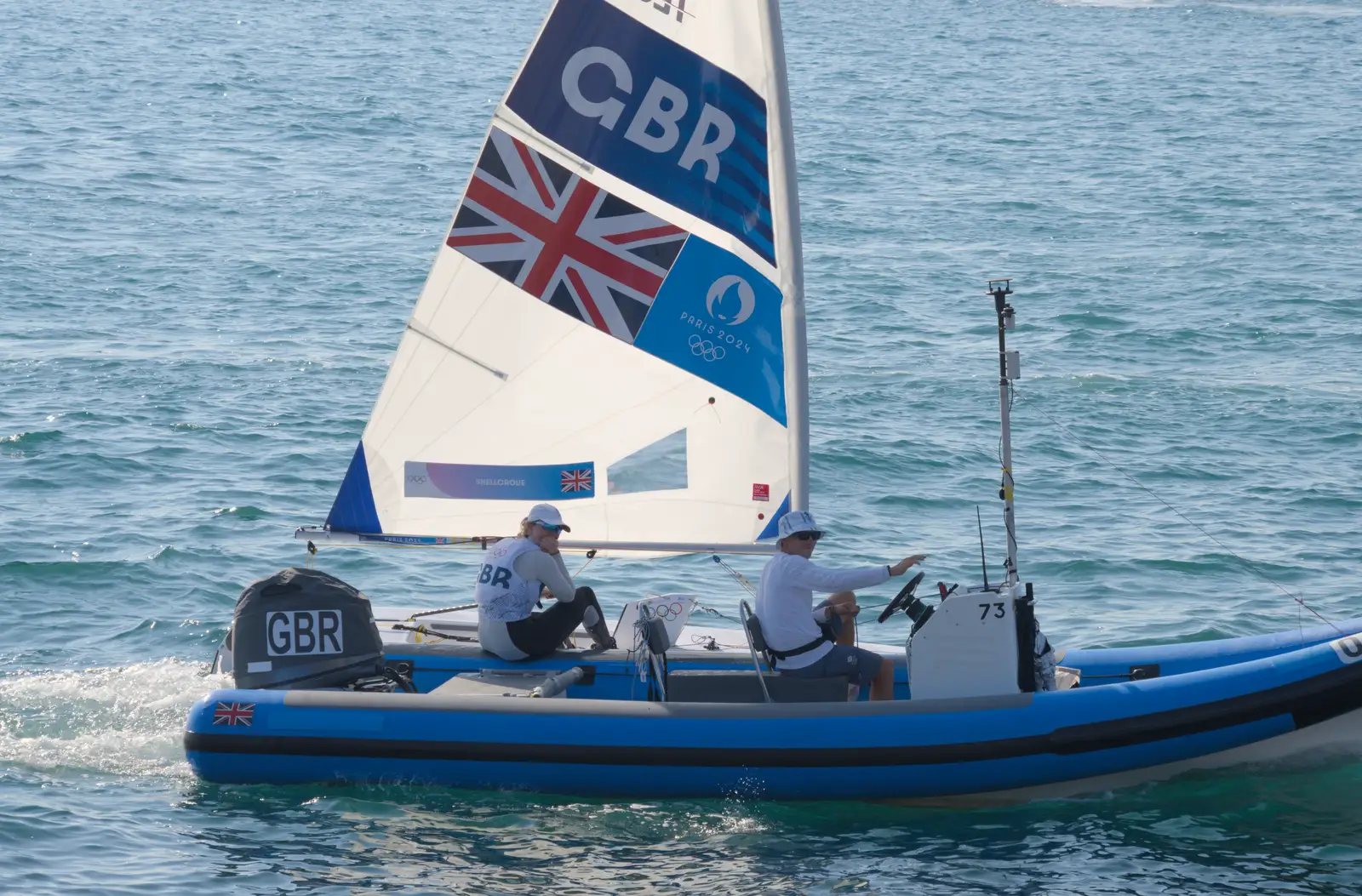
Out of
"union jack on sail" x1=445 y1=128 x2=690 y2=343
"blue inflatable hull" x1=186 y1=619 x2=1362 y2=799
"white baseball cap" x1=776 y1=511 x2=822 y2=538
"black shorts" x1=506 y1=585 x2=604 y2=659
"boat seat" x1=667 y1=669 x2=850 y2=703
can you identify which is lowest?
"blue inflatable hull" x1=186 y1=619 x2=1362 y2=799

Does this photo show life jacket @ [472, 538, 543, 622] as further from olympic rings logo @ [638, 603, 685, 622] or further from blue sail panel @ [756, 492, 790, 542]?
blue sail panel @ [756, 492, 790, 542]

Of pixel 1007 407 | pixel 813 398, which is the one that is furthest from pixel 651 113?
pixel 813 398

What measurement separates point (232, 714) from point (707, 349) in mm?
3479

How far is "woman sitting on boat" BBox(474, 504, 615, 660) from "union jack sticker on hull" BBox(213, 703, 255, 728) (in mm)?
1503

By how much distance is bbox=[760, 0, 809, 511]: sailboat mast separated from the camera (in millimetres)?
10242

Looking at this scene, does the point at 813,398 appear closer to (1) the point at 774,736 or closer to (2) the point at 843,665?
(2) the point at 843,665

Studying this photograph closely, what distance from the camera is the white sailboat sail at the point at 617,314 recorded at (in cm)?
1034

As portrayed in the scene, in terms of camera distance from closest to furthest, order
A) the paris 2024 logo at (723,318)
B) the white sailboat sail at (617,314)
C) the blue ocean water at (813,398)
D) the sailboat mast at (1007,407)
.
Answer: the blue ocean water at (813,398)
the sailboat mast at (1007,407)
the white sailboat sail at (617,314)
the paris 2024 logo at (723,318)

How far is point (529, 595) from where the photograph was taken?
34.1ft

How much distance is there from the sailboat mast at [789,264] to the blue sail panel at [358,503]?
2624 mm

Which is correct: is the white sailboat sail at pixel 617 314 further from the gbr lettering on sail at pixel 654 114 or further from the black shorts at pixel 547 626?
the black shorts at pixel 547 626

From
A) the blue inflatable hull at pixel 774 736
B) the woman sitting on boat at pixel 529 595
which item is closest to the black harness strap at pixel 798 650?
the blue inflatable hull at pixel 774 736

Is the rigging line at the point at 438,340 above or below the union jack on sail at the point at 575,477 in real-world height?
above

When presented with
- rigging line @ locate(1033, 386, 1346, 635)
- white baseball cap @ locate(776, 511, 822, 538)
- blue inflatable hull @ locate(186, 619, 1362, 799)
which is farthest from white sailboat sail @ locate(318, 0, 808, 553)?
rigging line @ locate(1033, 386, 1346, 635)
